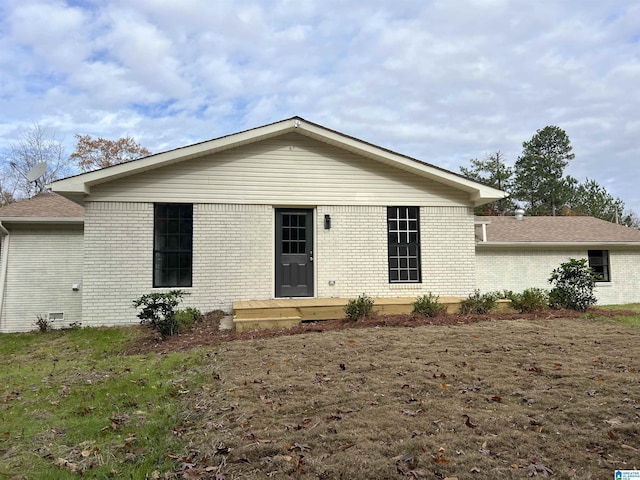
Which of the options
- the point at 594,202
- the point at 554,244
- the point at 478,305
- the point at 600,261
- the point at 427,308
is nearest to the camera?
the point at 427,308

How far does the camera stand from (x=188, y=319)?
8.44m

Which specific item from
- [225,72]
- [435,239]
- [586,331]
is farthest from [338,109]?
[586,331]

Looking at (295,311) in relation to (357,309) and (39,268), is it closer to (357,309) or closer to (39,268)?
(357,309)

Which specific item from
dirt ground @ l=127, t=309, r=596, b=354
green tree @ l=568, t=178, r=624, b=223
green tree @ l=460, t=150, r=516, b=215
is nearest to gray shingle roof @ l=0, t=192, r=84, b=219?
dirt ground @ l=127, t=309, r=596, b=354

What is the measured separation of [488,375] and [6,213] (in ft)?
40.5

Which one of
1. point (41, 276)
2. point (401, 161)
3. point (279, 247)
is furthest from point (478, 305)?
point (41, 276)

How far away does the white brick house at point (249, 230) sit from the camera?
962 cm

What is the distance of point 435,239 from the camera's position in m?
10.9

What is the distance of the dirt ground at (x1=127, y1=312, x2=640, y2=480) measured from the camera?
9.20 ft

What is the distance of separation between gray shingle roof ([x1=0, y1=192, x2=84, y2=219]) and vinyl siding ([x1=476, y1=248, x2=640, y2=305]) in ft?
42.7

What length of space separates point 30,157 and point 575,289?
3047 centimetres

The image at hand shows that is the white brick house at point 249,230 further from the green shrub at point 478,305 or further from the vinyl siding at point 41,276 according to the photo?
the green shrub at point 478,305

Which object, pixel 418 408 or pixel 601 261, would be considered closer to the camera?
pixel 418 408

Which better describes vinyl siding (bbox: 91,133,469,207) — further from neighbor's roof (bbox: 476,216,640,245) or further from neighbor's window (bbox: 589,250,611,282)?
neighbor's window (bbox: 589,250,611,282)
